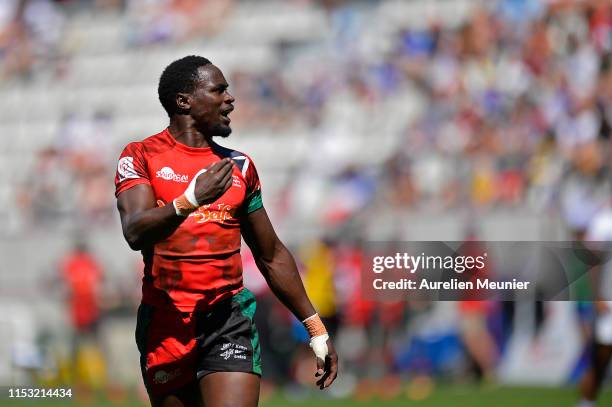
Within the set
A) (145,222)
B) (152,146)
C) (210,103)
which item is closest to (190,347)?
(145,222)

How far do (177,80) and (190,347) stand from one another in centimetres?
137

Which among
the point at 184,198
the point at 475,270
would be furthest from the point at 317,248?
the point at 184,198

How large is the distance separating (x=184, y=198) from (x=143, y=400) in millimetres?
8475

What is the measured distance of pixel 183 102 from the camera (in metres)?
5.75

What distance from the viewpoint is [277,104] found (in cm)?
1825

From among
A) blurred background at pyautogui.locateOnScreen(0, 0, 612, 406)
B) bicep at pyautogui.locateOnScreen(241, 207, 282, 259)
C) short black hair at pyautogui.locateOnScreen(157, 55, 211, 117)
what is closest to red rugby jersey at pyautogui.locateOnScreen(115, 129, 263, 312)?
bicep at pyautogui.locateOnScreen(241, 207, 282, 259)

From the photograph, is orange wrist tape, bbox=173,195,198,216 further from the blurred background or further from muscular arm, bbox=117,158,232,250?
the blurred background

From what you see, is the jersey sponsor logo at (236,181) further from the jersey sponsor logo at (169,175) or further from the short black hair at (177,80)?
the short black hair at (177,80)

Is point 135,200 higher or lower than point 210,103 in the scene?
lower

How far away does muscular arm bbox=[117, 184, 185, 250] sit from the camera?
515 centimetres

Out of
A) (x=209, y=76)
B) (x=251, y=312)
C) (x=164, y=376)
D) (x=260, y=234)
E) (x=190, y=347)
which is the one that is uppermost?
(x=209, y=76)

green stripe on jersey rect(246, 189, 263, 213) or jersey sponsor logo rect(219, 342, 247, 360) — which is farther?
green stripe on jersey rect(246, 189, 263, 213)

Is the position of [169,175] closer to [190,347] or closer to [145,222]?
[145,222]

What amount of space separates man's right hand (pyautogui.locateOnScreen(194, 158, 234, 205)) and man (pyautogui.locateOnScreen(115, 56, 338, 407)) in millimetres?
387
